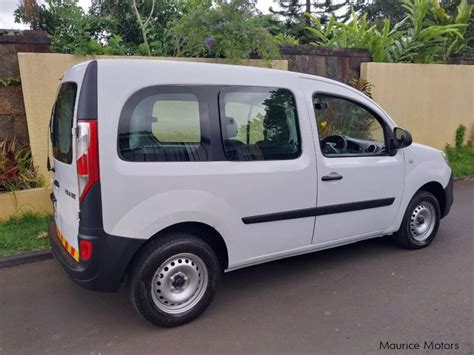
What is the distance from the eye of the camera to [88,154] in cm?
257

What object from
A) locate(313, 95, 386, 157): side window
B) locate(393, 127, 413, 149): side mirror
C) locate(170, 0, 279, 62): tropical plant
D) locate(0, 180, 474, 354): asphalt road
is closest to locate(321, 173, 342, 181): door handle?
locate(313, 95, 386, 157): side window

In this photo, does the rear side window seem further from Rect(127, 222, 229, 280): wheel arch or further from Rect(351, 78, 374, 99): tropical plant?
Rect(351, 78, 374, 99): tropical plant

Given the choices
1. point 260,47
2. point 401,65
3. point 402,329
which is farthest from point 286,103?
point 401,65

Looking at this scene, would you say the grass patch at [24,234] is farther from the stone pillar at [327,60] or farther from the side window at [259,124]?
the stone pillar at [327,60]

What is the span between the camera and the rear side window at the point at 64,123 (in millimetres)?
2861

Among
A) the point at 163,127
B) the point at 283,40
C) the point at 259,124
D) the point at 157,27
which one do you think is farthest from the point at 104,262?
the point at 283,40

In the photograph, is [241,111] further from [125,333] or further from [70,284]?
[70,284]

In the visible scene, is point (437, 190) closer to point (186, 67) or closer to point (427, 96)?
point (186, 67)

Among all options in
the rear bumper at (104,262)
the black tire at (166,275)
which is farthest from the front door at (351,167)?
the rear bumper at (104,262)

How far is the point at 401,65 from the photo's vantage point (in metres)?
8.26

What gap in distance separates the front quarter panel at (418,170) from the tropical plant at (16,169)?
435 cm

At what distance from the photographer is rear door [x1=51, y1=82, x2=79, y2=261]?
2.77m

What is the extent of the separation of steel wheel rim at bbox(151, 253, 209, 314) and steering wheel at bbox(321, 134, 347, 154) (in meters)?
1.53

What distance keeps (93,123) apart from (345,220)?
2.35 meters
